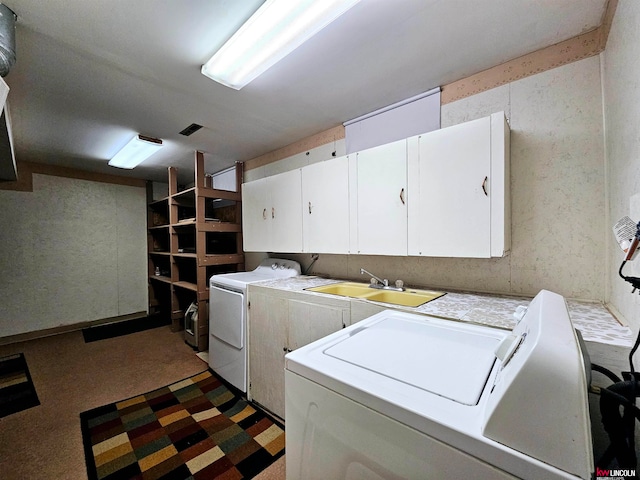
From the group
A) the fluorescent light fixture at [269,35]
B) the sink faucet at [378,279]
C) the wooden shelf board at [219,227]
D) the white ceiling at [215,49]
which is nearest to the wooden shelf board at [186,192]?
the wooden shelf board at [219,227]

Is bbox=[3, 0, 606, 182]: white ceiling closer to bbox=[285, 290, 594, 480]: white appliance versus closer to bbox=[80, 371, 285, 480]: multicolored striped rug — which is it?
bbox=[285, 290, 594, 480]: white appliance

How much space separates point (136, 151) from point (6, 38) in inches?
82.4

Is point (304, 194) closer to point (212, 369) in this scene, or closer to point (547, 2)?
point (547, 2)

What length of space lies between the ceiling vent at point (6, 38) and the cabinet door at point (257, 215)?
1853 millimetres

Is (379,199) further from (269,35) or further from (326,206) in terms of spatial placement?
(269,35)

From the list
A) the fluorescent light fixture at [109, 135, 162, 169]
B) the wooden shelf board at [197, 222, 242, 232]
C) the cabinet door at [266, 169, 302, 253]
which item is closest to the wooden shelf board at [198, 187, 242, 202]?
the wooden shelf board at [197, 222, 242, 232]

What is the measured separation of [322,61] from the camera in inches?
64.5

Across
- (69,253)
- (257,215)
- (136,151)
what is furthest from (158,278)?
(257,215)

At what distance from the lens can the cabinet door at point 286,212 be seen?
8.32ft

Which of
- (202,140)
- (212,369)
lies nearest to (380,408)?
(212,369)

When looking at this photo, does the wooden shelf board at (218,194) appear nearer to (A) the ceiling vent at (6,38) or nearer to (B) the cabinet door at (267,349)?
(B) the cabinet door at (267,349)

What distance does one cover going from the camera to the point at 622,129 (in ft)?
3.73

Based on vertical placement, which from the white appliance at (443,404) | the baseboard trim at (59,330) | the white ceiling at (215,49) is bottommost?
the baseboard trim at (59,330)

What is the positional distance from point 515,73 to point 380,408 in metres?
2.12
